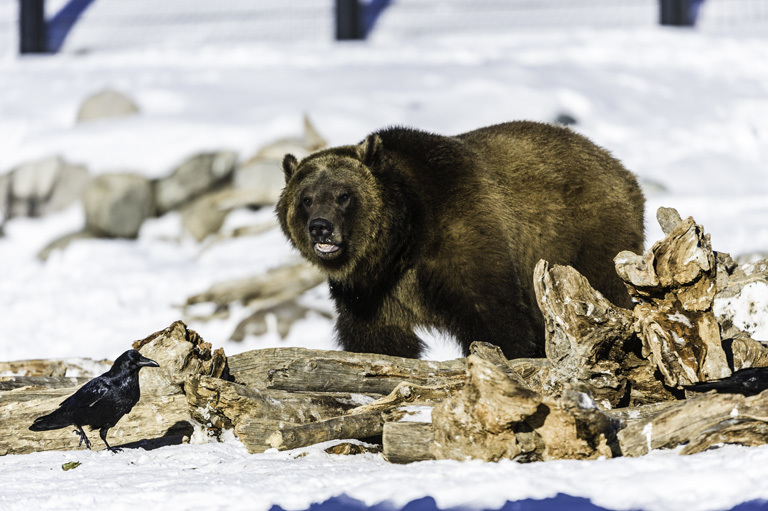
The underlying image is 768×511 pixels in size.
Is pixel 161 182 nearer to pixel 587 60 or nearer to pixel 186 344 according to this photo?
pixel 587 60

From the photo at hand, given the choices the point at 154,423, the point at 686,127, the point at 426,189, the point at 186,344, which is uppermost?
the point at 426,189

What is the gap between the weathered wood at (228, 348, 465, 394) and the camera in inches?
163

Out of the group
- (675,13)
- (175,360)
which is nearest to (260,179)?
(175,360)

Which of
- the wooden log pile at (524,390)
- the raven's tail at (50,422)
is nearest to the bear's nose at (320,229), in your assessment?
the wooden log pile at (524,390)

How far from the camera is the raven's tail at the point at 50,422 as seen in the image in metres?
3.75

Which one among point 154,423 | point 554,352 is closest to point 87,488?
point 154,423

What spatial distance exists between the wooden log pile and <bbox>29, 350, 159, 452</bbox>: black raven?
0.25 m

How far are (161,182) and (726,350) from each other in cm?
894

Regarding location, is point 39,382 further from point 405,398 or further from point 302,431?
point 405,398

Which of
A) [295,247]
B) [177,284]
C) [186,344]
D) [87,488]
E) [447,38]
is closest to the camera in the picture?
[87,488]

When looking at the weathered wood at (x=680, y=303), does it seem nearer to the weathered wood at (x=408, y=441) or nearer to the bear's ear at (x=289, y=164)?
the weathered wood at (x=408, y=441)

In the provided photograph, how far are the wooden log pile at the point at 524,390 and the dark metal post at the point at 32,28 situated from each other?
12987 millimetres

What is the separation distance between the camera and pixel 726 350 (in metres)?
3.85

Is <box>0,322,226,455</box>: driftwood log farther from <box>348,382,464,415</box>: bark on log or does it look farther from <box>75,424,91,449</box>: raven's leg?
<box>348,382,464,415</box>: bark on log
